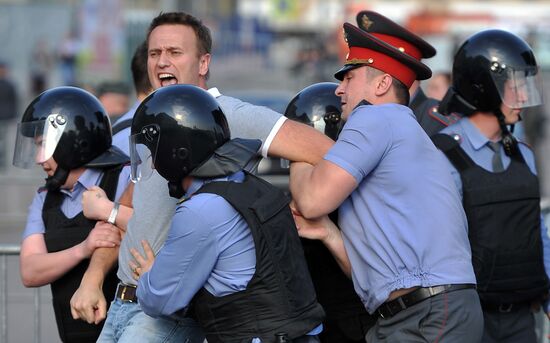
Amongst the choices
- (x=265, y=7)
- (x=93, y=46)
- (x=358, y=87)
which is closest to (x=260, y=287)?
(x=358, y=87)

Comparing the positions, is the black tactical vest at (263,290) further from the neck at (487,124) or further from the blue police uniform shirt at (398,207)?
the neck at (487,124)

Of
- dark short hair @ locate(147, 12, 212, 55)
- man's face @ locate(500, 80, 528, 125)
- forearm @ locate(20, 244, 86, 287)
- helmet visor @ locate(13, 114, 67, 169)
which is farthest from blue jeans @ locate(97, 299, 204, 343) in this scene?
man's face @ locate(500, 80, 528, 125)

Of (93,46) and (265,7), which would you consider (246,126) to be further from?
(265,7)

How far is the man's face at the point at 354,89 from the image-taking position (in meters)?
4.26

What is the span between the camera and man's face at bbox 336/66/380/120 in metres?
4.26

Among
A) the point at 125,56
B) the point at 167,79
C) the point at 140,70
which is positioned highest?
the point at 167,79

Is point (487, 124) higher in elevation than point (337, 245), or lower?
higher

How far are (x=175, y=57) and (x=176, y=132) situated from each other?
872 mm

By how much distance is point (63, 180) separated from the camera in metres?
4.81

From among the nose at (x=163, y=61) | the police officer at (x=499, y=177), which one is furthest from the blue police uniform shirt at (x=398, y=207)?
the nose at (x=163, y=61)

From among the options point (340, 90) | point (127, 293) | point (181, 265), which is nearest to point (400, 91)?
point (340, 90)

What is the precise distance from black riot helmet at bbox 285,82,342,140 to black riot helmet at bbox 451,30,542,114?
2.35 ft

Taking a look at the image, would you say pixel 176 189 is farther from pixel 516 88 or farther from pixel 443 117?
pixel 516 88

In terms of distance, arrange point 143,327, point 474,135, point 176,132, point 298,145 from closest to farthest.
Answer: point 176,132, point 143,327, point 298,145, point 474,135
